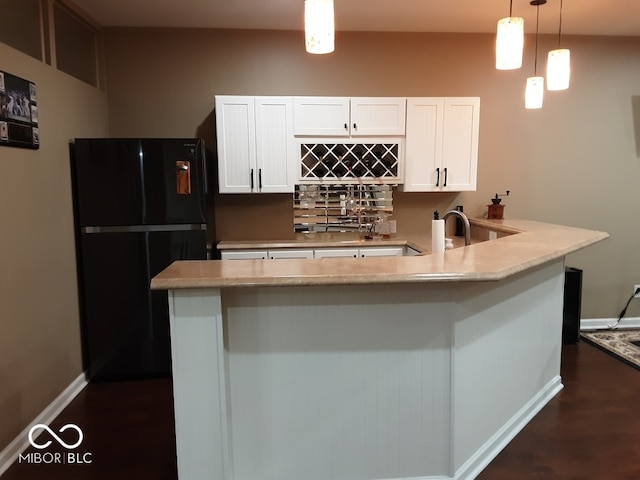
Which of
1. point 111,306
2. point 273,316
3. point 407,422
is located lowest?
point 407,422

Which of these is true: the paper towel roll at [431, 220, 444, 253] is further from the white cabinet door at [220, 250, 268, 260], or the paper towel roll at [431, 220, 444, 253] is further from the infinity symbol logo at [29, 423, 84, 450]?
the infinity symbol logo at [29, 423, 84, 450]

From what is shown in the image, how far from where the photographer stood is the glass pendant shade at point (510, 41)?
88.0 inches

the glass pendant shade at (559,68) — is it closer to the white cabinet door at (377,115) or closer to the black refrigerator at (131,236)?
the white cabinet door at (377,115)

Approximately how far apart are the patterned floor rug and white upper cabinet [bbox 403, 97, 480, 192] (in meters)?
1.70

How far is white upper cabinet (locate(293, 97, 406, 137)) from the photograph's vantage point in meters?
3.71

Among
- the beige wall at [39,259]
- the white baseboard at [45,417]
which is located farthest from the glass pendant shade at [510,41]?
the white baseboard at [45,417]

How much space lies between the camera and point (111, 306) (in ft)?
10.6

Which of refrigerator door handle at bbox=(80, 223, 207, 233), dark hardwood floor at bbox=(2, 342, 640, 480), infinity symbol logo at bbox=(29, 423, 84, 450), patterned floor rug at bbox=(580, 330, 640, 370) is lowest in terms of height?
infinity symbol logo at bbox=(29, 423, 84, 450)

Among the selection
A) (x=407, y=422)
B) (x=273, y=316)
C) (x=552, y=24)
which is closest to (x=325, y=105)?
(x=552, y=24)

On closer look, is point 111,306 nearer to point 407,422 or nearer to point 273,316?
point 273,316

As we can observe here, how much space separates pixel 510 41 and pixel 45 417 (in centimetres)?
330

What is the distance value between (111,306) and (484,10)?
3.51 meters

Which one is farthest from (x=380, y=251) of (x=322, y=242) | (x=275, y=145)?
(x=275, y=145)

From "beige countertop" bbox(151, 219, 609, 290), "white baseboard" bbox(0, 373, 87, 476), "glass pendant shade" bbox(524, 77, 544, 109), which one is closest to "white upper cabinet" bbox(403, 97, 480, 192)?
"glass pendant shade" bbox(524, 77, 544, 109)
